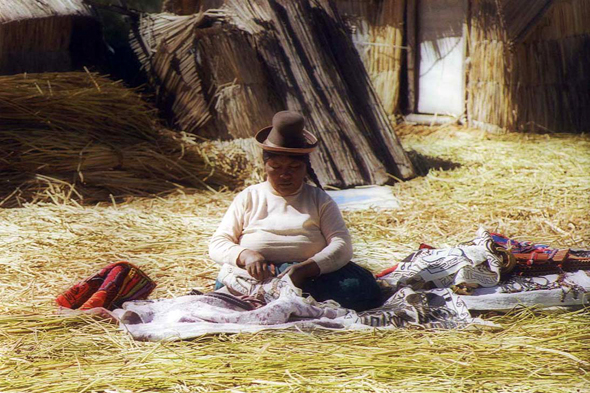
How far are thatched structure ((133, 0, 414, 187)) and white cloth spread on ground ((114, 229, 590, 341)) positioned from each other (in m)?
2.86

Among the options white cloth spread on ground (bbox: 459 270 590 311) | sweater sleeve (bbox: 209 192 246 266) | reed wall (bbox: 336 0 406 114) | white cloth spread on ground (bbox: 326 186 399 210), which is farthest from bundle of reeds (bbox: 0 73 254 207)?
reed wall (bbox: 336 0 406 114)

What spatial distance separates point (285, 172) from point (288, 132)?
17 centimetres

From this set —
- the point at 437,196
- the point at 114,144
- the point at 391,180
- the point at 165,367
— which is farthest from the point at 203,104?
the point at 165,367

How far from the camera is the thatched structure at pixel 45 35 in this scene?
20.4 ft

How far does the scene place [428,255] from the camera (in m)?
3.71

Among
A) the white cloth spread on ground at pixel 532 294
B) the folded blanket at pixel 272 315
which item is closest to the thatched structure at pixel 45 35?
the folded blanket at pixel 272 315

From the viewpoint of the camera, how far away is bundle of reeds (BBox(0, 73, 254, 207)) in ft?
19.0

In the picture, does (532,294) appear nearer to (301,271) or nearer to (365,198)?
(301,271)

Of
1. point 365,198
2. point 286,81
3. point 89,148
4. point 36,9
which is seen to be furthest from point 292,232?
point 36,9

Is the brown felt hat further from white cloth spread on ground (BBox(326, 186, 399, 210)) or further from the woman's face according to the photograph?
white cloth spread on ground (BBox(326, 186, 399, 210))

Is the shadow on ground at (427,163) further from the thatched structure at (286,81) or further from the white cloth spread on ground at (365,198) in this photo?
the white cloth spread on ground at (365,198)

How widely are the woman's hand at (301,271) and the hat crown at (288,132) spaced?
504 mm

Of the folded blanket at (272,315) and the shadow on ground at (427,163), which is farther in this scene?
the shadow on ground at (427,163)

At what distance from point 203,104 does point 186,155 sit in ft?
2.04
